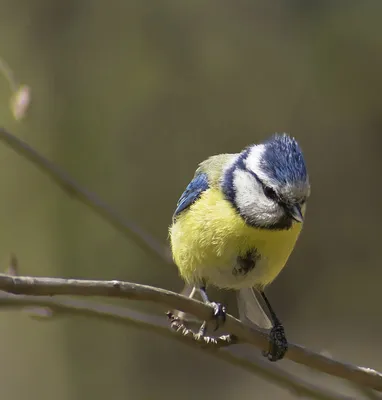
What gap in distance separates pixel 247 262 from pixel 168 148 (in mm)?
1407

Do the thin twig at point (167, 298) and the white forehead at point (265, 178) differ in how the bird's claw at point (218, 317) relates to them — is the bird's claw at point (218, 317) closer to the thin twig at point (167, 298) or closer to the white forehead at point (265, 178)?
the thin twig at point (167, 298)

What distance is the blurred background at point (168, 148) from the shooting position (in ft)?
7.94

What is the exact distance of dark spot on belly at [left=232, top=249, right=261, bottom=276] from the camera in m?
1.11

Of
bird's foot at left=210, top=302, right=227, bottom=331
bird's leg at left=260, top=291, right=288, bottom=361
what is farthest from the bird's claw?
bird's leg at left=260, top=291, right=288, bottom=361

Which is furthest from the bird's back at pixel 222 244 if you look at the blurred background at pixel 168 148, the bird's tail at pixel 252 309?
→ the blurred background at pixel 168 148

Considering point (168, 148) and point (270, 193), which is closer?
point (270, 193)

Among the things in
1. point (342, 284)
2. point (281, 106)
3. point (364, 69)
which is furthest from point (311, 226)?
point (364, 69)

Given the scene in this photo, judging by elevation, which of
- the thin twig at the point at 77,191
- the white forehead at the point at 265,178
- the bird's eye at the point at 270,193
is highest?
the white forehead at the point at 265,178

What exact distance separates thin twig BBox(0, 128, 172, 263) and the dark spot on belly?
0.19 m

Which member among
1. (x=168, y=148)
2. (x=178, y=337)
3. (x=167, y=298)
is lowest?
(x=178, y=337)

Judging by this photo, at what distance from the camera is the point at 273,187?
3.56 feet

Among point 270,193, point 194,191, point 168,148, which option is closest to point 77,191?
point 194,191

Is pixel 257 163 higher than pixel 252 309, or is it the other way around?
pixel 257 163

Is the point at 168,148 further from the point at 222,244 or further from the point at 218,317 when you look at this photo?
the point at 218,317
